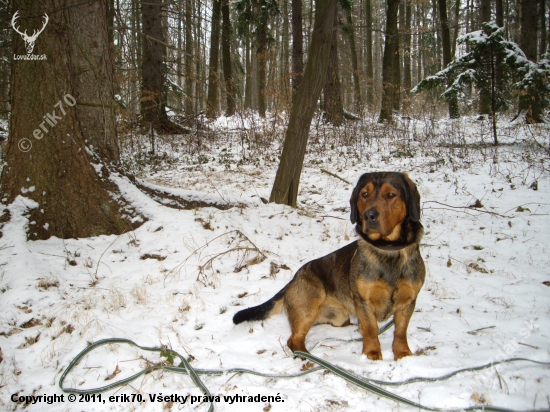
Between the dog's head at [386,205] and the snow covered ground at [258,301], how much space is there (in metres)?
1.06

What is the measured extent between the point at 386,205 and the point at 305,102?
12.8 ft

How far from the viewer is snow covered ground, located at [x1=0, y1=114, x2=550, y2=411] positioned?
264cm

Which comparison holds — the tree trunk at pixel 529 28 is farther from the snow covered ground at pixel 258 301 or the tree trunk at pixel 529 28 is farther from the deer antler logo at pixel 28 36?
the deer antler logo at pixel 28 36

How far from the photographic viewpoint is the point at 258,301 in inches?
161

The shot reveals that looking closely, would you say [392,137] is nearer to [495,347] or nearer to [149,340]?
[495,347]

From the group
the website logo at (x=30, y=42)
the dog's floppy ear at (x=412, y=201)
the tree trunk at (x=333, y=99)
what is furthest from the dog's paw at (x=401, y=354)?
the tree trunk at (x=333, y=99)

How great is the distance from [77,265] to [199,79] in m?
4.03

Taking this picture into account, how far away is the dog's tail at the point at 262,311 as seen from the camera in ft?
10.9

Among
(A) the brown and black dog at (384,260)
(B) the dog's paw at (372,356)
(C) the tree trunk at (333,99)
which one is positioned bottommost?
(B) the dog's paw at (372,356)

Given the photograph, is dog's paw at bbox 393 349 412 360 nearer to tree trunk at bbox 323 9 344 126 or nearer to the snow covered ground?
the snow covered ground

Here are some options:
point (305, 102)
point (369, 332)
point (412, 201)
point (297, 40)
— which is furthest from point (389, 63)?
point (369, 332)

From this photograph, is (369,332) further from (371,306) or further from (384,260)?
(384,260)

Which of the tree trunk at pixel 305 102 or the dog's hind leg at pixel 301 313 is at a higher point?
the tree trunk at pixel 305 102

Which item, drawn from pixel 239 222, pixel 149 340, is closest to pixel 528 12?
pixel 239 222
